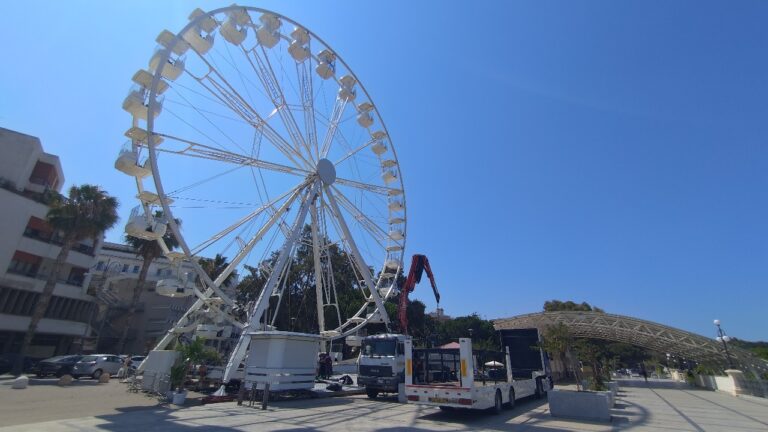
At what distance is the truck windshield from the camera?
19.0m

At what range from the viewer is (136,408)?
1267cm

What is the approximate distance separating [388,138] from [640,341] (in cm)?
3320

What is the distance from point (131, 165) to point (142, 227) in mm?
2549

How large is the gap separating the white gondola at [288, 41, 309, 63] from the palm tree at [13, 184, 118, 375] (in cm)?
2103

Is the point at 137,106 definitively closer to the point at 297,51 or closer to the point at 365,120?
the point at 297,51

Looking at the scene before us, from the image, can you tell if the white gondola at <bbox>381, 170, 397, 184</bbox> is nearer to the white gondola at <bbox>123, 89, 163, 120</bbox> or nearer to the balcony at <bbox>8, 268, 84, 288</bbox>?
the white gondola at <bbox>123, 89, 163, 120</bbox>

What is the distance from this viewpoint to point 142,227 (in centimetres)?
1625

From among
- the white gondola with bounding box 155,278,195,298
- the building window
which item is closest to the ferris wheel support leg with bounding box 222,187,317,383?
the white gondola with bounding box 155,278,195,298

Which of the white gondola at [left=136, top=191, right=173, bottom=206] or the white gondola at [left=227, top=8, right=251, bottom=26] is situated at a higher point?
the white gondola at [left=227, top=8, right=251, bottom=26]

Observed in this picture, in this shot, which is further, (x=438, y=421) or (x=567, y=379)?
(x=567, y=379)

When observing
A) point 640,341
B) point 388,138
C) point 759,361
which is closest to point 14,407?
point 388,138

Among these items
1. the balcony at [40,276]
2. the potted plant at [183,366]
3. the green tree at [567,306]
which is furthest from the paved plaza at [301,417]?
the green tree at [567,306]

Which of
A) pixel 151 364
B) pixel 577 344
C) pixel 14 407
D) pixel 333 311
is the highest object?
pixel 333 311

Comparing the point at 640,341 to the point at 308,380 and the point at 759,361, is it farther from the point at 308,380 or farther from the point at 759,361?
the point at 308,380
